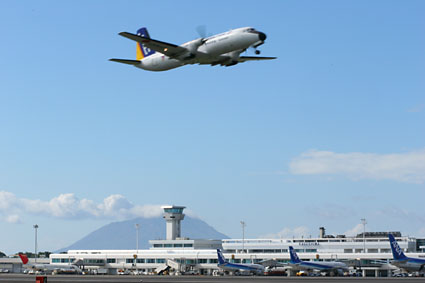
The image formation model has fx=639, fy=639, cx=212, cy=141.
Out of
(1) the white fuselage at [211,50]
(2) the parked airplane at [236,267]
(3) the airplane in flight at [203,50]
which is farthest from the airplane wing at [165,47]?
(2) the parked airplane at [236,267]

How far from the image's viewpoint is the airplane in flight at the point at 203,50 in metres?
82.1

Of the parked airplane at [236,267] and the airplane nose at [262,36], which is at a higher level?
the airplane nose at [262,36]

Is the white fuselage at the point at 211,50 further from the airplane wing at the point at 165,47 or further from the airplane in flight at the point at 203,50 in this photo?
the airplane wing at the point at 165,47

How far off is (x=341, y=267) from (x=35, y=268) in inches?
3675

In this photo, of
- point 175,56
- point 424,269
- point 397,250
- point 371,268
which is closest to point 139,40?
point 175,56

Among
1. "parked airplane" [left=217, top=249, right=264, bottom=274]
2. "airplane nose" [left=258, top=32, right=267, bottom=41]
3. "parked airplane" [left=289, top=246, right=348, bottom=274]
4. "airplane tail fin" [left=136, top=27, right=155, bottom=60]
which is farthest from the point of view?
"parked airplane" [left=217, top=249, right=264, bottom=274]

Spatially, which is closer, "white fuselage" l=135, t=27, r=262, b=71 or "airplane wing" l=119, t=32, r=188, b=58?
"white fuselage" l=135, t=27, r=262, b=71

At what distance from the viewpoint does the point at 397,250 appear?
14688cm

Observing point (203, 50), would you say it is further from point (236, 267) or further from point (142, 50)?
point (236, 267)

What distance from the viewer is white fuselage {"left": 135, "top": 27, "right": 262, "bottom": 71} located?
82062mm

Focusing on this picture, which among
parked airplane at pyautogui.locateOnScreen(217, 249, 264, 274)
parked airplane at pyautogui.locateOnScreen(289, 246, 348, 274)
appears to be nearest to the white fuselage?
parked airplane at pyautogui.locateOnScreen(289, 246, 348, 274)

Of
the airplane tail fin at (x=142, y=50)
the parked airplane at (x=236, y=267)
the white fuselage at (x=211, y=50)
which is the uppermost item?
the airplane tail fin at (x=142, y=50)

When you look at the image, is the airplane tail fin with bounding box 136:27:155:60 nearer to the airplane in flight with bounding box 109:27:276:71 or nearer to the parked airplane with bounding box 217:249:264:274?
the airplane in flight with bounding box 109:27:276:71

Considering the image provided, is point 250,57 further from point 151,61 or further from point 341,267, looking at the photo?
point 341,267
